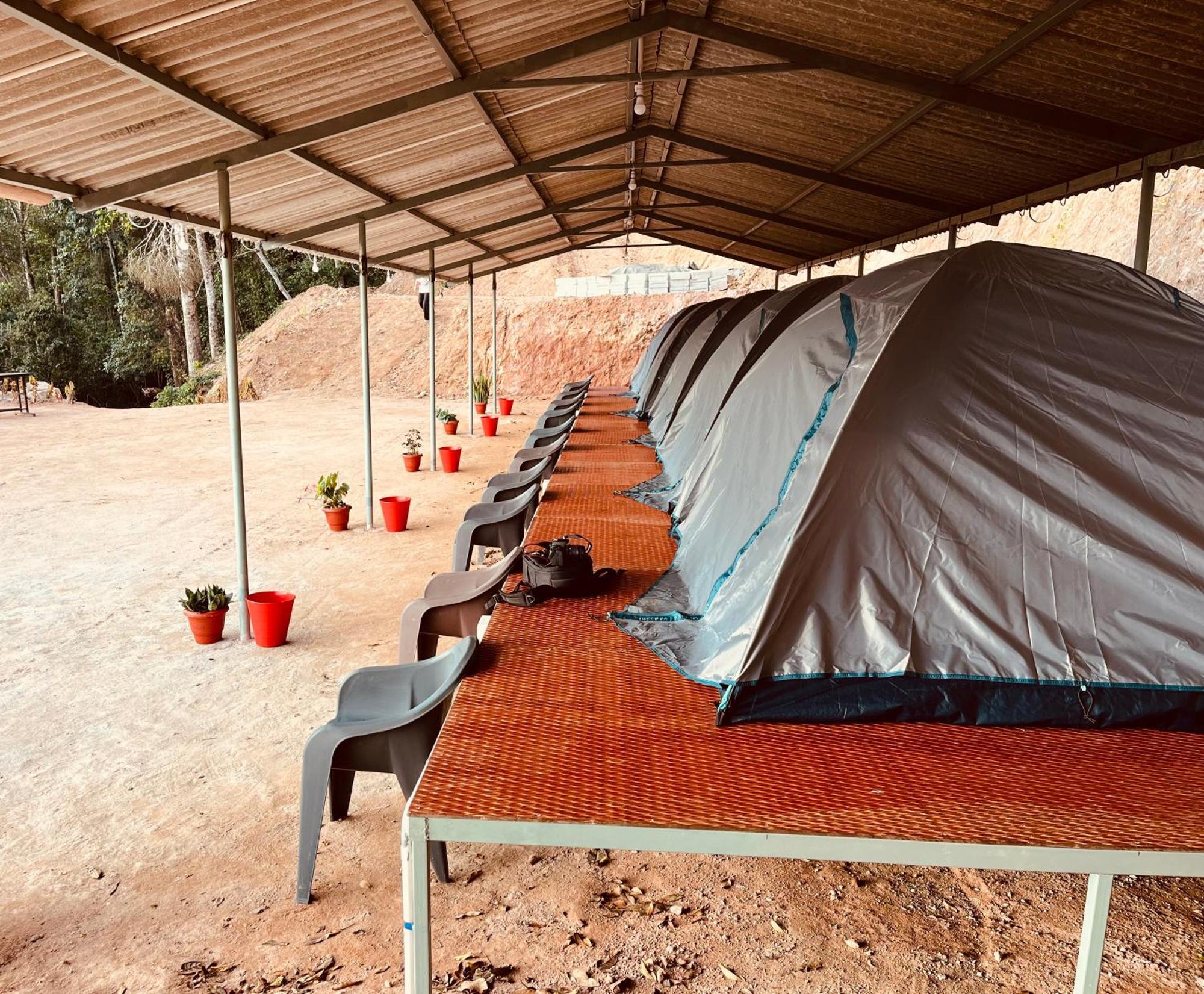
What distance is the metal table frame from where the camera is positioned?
5.83ft

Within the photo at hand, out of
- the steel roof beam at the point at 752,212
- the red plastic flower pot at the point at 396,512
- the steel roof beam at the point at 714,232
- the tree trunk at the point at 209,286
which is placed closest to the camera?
the red plastic flower pot at the point at 396,512

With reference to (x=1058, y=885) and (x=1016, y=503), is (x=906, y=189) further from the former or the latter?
(x=1058, y=885)

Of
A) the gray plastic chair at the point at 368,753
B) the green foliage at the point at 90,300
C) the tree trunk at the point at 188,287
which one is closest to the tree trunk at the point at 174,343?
the green foliage at the point at 90,300

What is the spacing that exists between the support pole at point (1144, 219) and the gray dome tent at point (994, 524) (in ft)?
7.10

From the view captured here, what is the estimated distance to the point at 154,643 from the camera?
4.62 metres

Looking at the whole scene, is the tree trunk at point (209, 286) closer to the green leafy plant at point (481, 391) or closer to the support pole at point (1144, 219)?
the green leafy plant at point (481, 391)

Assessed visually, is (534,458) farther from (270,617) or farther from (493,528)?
(270,617)

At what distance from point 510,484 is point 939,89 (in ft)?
11.2

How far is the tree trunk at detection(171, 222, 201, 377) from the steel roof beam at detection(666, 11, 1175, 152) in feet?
61.8

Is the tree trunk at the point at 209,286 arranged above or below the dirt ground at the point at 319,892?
above

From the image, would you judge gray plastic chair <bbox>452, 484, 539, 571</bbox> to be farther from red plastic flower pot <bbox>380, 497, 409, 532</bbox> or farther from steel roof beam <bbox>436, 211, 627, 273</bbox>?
steel roof beam <bbox>436, 211, 627, 273</bbox>

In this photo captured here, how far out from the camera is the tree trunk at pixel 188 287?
Result: 66.8ft

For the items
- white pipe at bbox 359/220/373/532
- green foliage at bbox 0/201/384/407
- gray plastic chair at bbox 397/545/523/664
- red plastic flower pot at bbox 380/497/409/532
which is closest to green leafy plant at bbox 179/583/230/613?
gray plastic chair at bbox 397/545/523/664

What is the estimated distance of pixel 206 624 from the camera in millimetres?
4543
